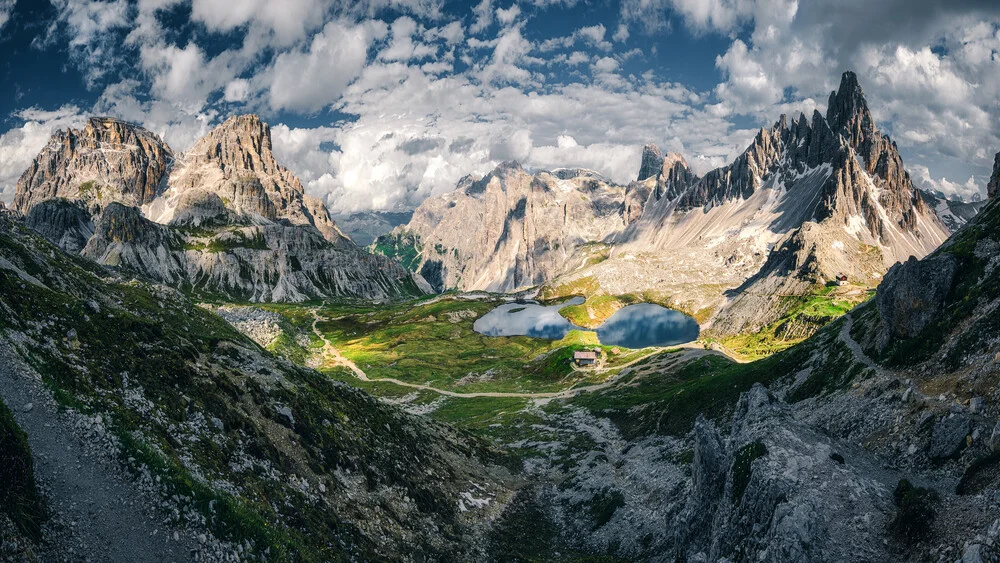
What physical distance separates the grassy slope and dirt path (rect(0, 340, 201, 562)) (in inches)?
46.1

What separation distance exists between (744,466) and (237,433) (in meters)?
34.6

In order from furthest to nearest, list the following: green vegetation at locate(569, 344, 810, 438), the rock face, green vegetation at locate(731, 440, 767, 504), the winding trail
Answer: the winding trail
green vegetation at locate(569, 344, 810, 438)
the rock face
green vegetation at locate(731, 440, 767, 504)

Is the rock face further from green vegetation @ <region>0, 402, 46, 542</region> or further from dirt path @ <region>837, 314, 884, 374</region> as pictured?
green vegetation @ <region>0, 402, 46, 542</region>

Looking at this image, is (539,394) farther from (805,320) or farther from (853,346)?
(805,320)

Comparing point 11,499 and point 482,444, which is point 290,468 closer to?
point 11,499

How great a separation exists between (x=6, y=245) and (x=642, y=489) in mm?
74358

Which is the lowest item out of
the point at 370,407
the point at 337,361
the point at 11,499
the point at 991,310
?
the point at 337,361

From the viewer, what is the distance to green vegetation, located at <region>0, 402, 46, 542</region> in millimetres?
19297

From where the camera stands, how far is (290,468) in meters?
35.8

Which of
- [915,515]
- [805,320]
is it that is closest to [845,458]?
[915,515]

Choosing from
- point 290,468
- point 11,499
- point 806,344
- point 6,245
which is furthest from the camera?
point 806,344

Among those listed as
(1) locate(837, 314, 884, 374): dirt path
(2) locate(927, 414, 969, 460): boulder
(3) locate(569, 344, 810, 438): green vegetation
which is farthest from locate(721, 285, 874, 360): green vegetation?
(2) locate(927, 414, 969, 460): boulder

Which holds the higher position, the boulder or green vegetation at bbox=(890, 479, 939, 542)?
the boulder

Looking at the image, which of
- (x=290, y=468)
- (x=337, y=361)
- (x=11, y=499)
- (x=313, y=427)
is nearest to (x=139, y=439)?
(x=11, y=499)
